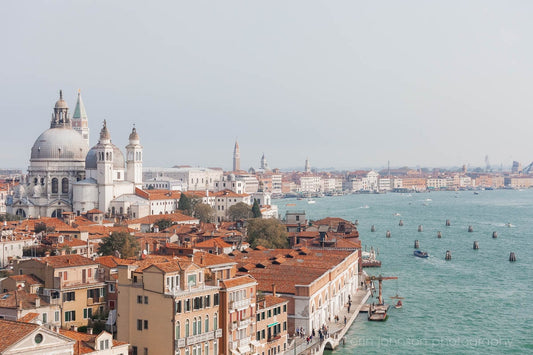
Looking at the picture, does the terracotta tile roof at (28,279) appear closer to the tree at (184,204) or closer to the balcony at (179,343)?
the balcony at (179,343)

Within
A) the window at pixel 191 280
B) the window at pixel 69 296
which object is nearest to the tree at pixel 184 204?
the window at pixel 69 296

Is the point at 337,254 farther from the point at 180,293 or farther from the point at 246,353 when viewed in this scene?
the point at 180,293

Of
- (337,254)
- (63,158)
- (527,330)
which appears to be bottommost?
(527,330)

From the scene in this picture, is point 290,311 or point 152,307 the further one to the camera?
point 290,311

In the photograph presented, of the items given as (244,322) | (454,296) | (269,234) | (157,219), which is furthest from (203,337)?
(157,219)

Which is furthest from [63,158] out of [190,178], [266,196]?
[190,178]

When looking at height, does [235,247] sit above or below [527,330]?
above

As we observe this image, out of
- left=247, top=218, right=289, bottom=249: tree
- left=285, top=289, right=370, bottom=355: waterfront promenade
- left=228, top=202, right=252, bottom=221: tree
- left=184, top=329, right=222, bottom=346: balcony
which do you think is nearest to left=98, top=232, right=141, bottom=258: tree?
left=285, top=289, right=370, bottom=355: waterfront promenade
